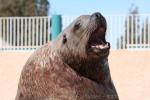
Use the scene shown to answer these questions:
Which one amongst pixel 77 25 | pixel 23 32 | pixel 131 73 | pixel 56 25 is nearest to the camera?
pixel 77 25

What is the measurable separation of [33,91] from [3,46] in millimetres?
11458

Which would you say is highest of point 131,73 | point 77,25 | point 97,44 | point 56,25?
point 77,25

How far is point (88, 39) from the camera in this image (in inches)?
183

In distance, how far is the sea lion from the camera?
15.3 ft

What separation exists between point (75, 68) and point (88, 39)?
0.30 meters

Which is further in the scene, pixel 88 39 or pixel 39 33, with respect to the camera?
pixel 39 33

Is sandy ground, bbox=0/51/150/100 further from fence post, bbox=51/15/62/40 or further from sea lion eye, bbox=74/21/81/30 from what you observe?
sea lion eye, bbox=74/21/81/30

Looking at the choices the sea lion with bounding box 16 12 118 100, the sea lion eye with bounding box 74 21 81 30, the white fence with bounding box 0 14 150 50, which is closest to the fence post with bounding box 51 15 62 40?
the white fence with bounding box 0 14 150 50

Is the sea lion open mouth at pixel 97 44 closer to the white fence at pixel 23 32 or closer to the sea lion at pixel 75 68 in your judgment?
the sea lion at pixel 75 68

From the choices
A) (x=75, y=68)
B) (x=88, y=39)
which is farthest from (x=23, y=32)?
(x=88, y=39)

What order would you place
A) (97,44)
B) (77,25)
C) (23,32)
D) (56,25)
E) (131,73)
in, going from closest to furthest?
1. (97,44)
2. (77,25)
3. (131,73)
4. (56,25)
5. (23,32)

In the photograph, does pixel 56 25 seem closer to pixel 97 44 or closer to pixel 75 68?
pixel 75 68

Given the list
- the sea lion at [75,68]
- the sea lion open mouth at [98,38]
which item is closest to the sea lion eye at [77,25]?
the sea lion at [75,68]

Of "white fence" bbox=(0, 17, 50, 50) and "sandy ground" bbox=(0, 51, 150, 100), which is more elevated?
"white fence" bbox=(0, 17, 50, 50)
